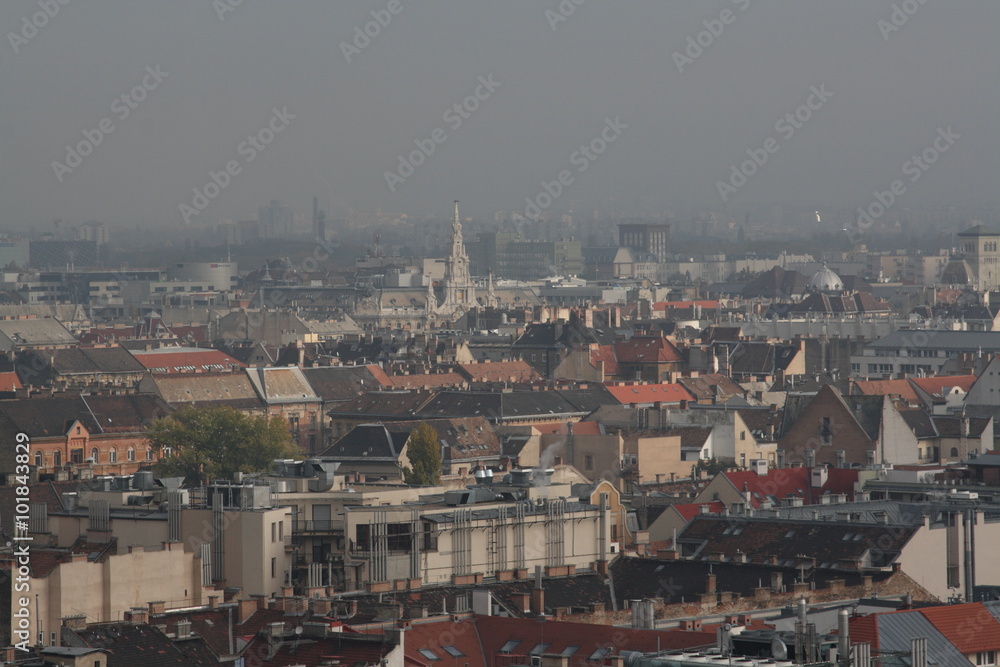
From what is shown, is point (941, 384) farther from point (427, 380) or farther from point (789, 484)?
point (789, 484)

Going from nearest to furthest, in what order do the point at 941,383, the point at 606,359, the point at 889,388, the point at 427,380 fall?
the point at 889,388 → the point at 941,383 → the point at 427,380 → the point at 606,359

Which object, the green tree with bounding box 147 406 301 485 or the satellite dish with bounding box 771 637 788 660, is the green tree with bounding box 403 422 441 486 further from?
the satellite dish with bounding box 771 637 788 660

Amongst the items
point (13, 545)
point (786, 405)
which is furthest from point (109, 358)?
point (13, 545)

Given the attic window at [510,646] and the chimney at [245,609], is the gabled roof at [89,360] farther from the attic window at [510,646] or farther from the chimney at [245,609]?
the attic window at [510,646]

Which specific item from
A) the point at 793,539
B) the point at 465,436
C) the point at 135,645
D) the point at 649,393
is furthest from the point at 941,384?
the point at 135,645

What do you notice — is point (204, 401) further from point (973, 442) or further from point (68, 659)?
point (68, 659)

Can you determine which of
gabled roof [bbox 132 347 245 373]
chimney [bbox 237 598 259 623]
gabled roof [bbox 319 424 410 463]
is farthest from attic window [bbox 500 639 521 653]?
gabled roof [bbox 132 347 245 373]
